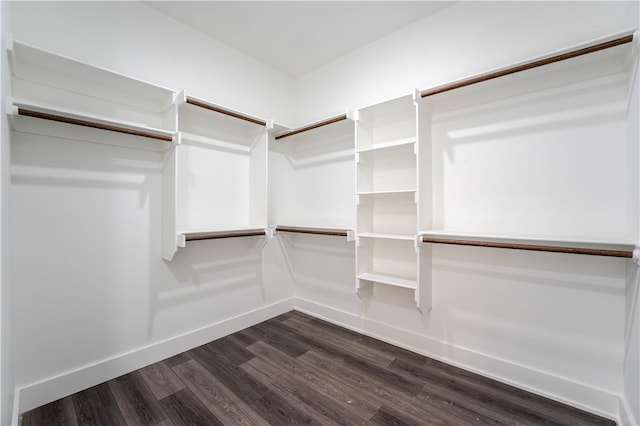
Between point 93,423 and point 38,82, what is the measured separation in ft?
6.63

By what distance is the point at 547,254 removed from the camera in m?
1.81

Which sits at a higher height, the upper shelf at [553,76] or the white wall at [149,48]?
the white wall at [149,48]

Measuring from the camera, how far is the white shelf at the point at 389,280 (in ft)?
7.28

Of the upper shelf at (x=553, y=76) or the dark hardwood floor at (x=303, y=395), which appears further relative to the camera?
the dark hardwood floor at (x=303, y=395)

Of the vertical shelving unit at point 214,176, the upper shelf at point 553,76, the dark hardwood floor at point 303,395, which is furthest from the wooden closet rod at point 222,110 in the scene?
the dark hardwood floor at point 303,395

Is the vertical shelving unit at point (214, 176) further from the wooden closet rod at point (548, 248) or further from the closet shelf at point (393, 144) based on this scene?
the wooden closet rod at point (548, 248)

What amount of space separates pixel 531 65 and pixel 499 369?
195cm

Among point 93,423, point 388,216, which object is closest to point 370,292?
point 388,216

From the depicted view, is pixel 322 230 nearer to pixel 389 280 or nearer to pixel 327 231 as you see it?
pixel 327 231

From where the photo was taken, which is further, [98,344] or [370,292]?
[370,292]

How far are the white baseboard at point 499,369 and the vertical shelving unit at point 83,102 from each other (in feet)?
7.62

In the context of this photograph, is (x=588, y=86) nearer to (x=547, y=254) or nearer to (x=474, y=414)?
(x=547, y=254)

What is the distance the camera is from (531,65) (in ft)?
5.40

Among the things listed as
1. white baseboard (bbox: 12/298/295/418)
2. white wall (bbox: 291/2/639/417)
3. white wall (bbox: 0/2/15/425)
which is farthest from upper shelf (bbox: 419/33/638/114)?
white baseboard (bbox: 12/298/295/418)
